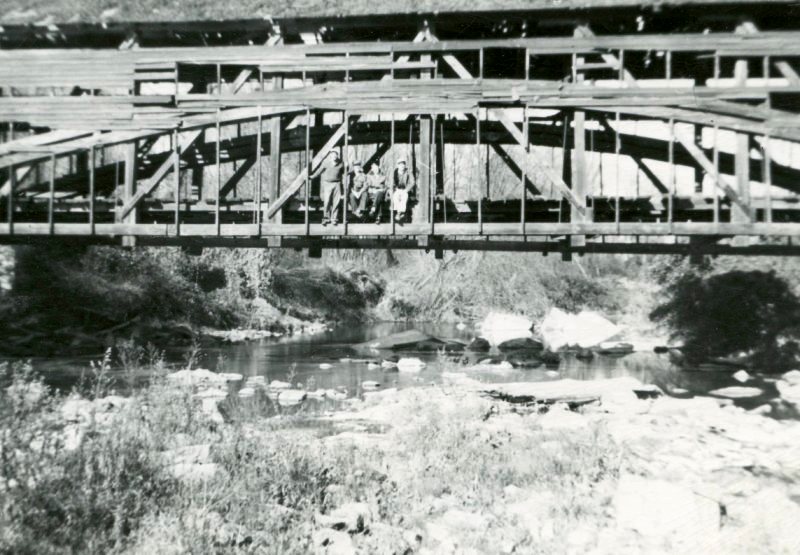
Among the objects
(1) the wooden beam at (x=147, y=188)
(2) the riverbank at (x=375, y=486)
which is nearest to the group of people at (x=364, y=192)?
(1) the wooden beam at (x=147, y=188)

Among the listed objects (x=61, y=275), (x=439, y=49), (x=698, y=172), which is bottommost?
(x=61, y=275)

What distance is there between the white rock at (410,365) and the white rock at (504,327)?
7809 mm

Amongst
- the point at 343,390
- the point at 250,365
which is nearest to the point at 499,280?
the point at 250,365

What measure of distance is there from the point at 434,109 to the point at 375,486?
7168 mm

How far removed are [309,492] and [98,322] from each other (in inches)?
721

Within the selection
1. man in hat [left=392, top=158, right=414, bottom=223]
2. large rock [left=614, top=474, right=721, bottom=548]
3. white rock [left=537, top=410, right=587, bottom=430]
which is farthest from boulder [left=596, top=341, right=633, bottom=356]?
large rock [left=614, top=474, right=721, bottom=548]

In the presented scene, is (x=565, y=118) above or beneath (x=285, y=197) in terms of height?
above

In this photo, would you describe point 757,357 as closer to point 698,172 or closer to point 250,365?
point 698,172

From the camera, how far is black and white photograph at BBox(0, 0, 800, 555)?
19.7 ft

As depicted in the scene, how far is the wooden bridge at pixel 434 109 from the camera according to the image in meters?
11.5

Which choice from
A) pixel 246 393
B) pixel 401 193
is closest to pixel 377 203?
pixel 401 193

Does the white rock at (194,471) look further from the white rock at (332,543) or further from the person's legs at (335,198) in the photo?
the person's legs at (335,198)

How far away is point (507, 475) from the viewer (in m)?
7.70

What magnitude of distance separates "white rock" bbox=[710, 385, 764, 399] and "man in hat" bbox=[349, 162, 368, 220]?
8.89 m
